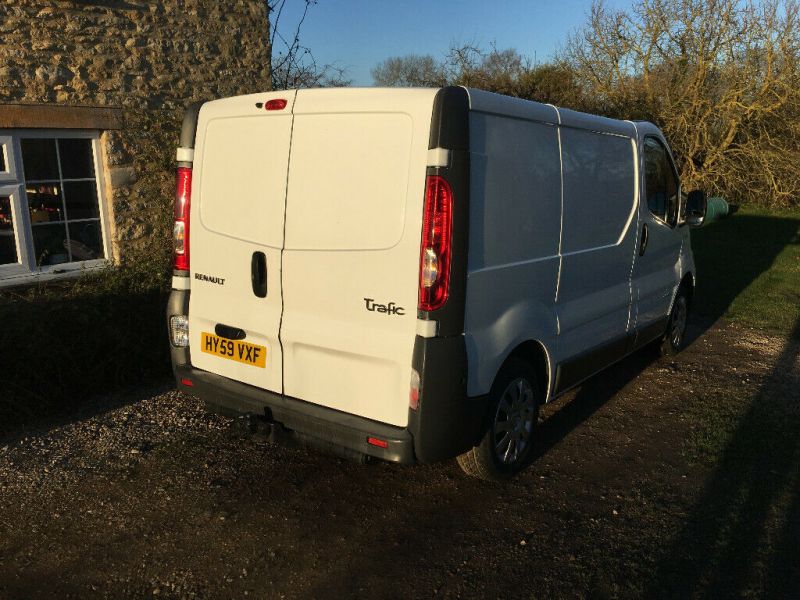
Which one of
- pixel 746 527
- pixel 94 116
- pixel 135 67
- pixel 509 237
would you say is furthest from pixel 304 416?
pixel 135 67

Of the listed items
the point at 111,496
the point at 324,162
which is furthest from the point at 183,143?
the point at 111,496

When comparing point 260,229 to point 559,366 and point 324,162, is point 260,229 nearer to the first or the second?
point 324,162

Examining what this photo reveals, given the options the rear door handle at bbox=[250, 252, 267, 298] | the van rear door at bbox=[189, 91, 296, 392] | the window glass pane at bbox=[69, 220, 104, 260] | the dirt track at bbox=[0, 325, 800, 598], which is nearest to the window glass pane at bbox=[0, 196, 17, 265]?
the window glass pane at bbox=[69, 220, 104, 260]

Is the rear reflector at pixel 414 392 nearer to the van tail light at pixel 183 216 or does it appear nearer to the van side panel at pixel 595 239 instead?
the van side panel at pixel 595 239

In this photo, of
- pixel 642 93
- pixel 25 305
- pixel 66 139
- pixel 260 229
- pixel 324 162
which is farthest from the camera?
pixel 642 93

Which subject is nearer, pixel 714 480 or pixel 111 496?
pixel 111 496

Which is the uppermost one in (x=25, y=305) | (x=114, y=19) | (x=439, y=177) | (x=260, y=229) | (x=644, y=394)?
(x=114, y=19)

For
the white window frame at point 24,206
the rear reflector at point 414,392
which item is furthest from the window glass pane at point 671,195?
the white window frame at point 24,206

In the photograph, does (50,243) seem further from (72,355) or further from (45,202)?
(72,355)

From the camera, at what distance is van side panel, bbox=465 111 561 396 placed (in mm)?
3256

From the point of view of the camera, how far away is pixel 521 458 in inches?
160

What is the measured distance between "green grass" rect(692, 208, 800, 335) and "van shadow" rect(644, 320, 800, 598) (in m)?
3.63

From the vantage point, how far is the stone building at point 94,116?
20.2 ft

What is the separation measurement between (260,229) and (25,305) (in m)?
2.84
